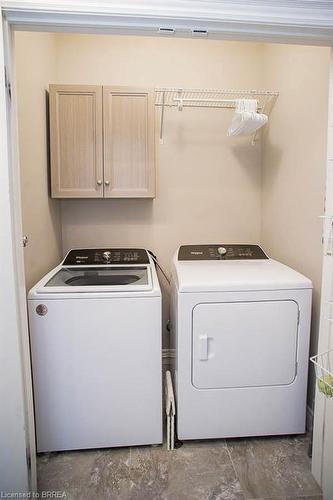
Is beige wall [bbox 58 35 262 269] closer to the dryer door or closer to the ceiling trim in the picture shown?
the dryer door

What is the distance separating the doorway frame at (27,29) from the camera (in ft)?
3.68

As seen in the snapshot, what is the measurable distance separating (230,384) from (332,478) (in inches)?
22.6

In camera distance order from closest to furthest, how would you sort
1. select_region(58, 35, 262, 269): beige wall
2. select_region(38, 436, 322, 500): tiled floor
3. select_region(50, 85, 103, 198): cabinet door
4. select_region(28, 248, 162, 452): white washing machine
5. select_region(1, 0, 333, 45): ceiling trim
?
select_region(1, 0, 333, 45): ceiling trim → select_region(38, 436, 322, 500): tiled floor → select_region(28, 248, 162, 452): white washing machine → select_region(50, 85, 103, 198): cabinet door → select_region(58, 35, 262, 269): beige wall

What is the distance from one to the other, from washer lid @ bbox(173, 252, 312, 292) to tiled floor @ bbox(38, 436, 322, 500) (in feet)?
3.00

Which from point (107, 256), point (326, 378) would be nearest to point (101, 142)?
point (107, 256)

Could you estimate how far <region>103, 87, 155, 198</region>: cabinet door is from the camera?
2152 millimetres

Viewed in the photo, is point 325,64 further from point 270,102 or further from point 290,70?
point 270,102

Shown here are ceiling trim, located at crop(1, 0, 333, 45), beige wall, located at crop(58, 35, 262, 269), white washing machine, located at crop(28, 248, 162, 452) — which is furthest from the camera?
beige wall, located at crop(58, 35, 262, 269)

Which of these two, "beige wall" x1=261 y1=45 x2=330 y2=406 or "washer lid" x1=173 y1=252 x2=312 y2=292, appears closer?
"washer lid" x1=173 y1=252 x2=312 y2=292

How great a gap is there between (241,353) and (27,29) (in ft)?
5.82

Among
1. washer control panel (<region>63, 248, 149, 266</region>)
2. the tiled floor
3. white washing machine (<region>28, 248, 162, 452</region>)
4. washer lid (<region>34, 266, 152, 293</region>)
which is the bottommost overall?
the tiled floor

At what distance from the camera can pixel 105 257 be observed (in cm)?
222

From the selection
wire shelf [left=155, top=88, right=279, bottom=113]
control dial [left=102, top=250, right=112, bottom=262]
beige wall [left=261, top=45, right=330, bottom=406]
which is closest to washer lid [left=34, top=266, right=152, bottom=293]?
control dial [left=102, top=250, right=112, bottom=262]

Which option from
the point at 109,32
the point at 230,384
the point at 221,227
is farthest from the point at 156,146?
the point at 230,384
